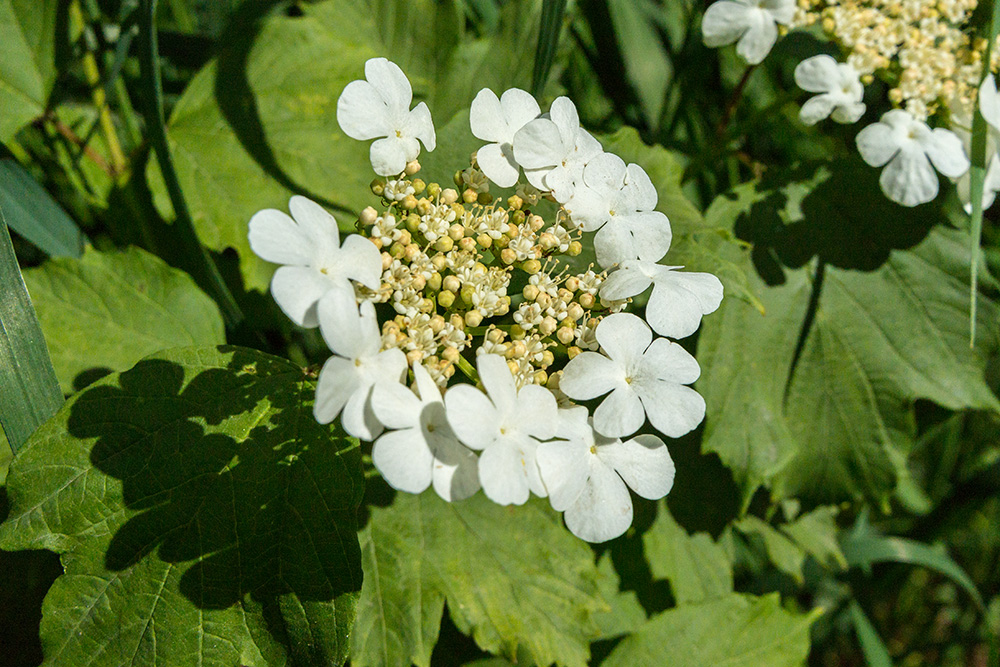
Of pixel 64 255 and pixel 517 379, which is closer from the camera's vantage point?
pixel 517 379

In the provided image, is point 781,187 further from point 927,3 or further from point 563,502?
point 563,502

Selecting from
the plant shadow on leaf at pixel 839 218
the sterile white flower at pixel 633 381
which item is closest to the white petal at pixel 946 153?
the plant shadow on leaf at pixel 839 218

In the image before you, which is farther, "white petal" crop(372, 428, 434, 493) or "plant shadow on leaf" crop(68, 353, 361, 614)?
"plant shadow on leaf" crop(68, 353, 361, 614)

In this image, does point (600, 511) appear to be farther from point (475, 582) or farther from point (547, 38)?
point (547, 38)

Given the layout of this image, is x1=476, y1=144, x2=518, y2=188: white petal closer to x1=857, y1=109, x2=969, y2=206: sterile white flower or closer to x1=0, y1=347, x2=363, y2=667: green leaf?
x1=0, y1=347, x2=363, y2=667: green leaf

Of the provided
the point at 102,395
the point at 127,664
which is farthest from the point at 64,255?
the point at 127,664

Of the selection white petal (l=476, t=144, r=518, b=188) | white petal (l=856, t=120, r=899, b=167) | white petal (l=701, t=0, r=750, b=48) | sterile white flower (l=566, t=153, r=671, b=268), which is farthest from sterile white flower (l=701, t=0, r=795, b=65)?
white petal (l=476, t=144, r=518, b=188)
